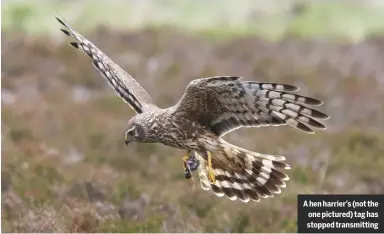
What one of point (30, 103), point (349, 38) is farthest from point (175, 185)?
point (349, 38)

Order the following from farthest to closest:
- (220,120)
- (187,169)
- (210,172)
A: 1. (210,172)
2. (187,169)
3. (220,120)

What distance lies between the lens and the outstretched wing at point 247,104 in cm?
636

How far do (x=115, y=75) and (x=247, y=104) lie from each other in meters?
1.75

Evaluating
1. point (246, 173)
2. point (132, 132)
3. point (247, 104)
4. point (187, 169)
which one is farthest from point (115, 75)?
point (247, 104)

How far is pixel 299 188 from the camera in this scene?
9688 millimetres

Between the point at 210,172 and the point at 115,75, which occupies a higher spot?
the point at 115,75

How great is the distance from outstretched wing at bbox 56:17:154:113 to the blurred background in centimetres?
114

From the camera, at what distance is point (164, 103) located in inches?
607

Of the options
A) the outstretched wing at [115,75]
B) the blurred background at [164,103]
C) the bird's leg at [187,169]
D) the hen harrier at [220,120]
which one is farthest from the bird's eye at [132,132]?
the blurred background at [164,103]

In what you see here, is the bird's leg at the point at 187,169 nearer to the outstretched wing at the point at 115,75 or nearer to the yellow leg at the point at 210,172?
the yellow leg at the point at 210,172

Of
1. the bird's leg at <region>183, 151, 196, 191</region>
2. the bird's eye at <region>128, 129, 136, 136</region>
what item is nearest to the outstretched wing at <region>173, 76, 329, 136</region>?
the bird's eye at <region>128, 129, 136, 136</region>

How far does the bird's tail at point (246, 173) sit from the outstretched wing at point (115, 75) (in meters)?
0.79

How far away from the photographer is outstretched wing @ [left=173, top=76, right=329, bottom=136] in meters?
6.36

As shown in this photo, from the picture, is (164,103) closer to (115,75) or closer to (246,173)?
(115,75)
